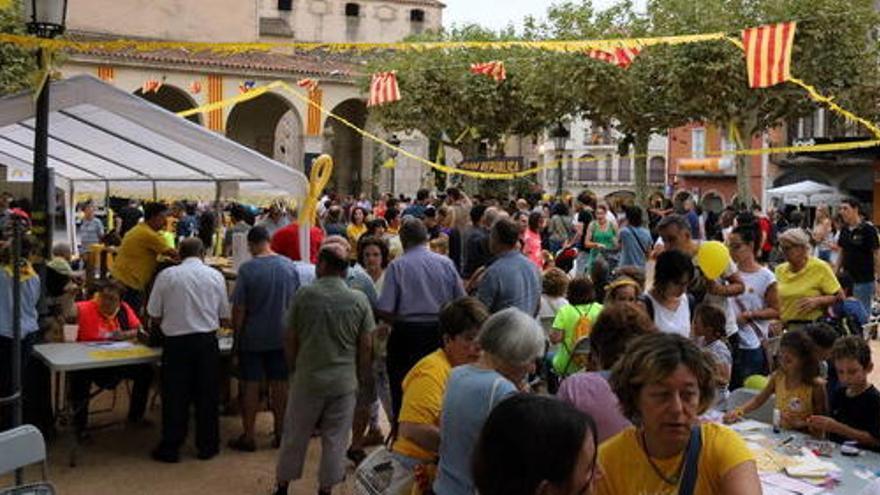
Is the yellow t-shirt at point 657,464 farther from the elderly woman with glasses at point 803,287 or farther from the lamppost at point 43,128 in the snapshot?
the lamppost at point 43,128

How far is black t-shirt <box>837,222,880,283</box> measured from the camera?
10.3 meters

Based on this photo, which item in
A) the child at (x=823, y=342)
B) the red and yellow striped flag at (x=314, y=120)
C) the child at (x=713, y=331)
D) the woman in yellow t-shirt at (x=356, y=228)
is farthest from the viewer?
the red and yellow striped flag at (x=314, y=120)

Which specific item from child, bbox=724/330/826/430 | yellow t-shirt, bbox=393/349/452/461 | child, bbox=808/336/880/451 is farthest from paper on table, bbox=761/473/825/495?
yellow t-shirt, bbox=393/349/452/461

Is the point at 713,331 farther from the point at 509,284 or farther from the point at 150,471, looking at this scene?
the point at 150,471

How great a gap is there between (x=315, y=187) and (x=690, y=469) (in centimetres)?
566

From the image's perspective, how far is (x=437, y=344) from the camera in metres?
6.10

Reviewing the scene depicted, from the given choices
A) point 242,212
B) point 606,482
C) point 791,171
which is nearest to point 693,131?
point 791,171

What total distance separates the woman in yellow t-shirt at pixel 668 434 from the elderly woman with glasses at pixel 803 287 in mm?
4143

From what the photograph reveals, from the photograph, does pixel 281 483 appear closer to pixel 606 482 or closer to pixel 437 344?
pixel 437 344

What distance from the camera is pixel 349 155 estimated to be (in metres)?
40.1

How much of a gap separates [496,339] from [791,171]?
3382 centimetres

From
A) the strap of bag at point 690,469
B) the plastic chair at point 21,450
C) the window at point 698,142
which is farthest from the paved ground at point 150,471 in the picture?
the window at point 698,142

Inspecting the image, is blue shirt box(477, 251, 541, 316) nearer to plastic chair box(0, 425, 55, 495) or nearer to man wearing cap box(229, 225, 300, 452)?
man wearing cap box(229, 225, 300, 452)

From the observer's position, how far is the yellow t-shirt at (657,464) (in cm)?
240
